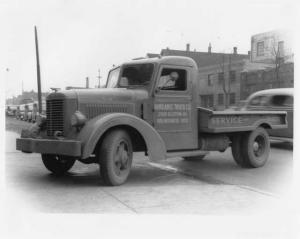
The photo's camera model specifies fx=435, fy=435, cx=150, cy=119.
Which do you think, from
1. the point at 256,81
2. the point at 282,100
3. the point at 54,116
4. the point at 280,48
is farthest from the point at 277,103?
the point at 256,81

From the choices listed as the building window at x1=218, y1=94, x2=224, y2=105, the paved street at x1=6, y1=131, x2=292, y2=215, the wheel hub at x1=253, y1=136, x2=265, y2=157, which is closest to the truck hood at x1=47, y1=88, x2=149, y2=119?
the paved street at x1=6, y1=131, x2=292, y2=215

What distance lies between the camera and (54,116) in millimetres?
6316

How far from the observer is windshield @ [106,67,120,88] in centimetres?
737

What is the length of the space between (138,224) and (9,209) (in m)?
1.29

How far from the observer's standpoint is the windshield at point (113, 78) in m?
7.37

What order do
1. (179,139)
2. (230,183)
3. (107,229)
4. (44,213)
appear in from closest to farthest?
1. (107,229)
2. (44,213)
3. (230,183)
4. (179,139)

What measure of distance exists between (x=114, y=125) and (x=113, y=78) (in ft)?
5.65

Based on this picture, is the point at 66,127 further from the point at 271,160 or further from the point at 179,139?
the point at 271,160

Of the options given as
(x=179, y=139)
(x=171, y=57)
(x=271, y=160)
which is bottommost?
(x=271, y=160)

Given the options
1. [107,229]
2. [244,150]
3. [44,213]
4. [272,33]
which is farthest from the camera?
[244,150]

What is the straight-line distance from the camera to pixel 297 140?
490 cm

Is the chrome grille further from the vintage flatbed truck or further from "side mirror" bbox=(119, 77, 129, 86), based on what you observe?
"side mirror" bbox=(119, 77, 129, 86)

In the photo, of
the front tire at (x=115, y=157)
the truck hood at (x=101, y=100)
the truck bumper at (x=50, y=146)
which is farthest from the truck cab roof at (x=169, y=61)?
the truck bumper at (x=50, y=146)

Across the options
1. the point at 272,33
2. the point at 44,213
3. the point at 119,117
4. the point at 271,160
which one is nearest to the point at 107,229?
the point at 44,213
